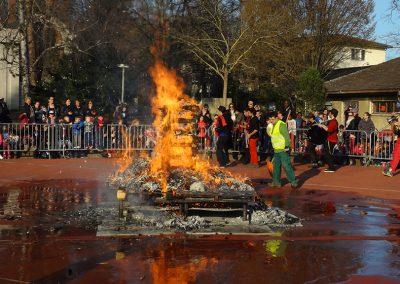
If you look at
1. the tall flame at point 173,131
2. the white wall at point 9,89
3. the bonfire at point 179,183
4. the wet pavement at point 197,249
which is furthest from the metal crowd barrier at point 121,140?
the white wall at point 9,89

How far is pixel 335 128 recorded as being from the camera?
58.6ft

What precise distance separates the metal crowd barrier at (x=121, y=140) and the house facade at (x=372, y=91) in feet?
38.3

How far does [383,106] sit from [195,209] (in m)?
24.9

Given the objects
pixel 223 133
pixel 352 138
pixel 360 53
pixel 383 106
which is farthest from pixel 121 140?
pixel 360 53

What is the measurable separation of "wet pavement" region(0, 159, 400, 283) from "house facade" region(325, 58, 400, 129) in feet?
66.1

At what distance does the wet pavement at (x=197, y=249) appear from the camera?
6.56 meters

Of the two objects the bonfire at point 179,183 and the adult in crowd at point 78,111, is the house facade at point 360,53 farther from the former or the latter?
the bonfire at point 179,183

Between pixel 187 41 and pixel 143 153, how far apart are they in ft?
42.9

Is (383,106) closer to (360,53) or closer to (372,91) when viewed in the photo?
(372,91)

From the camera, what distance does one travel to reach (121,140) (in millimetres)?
20938

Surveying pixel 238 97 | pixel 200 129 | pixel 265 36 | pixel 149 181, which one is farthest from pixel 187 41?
pixel 149 181

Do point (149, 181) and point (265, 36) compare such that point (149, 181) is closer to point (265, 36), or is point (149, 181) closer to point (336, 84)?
point (265, 36)

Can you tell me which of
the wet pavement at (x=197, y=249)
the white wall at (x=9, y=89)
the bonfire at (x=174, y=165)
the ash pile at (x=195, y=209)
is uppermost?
the white wall at (x=9, y=89)

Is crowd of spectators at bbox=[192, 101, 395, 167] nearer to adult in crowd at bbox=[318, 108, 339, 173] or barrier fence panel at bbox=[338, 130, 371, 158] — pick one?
barrier fence panel at bbox=[338, 130, 371, 158]
